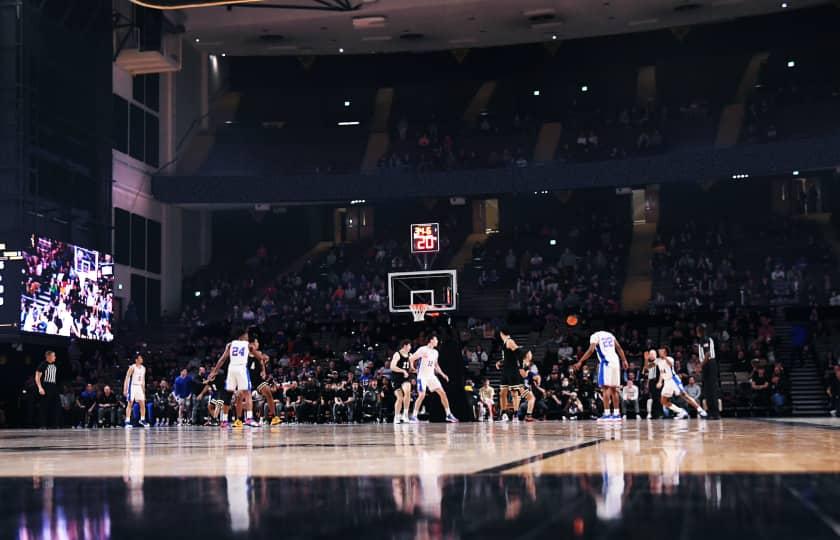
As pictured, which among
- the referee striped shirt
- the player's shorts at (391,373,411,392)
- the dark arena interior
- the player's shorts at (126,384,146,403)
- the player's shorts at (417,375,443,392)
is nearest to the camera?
the player's shorts at (417,375,443,392)

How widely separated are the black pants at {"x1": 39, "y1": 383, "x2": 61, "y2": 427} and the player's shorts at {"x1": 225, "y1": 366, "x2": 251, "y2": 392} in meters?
7.81

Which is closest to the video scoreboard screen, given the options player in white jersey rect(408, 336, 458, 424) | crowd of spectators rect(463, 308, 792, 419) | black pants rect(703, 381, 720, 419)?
crowd of spectators rect(463, 308, 792, 419)

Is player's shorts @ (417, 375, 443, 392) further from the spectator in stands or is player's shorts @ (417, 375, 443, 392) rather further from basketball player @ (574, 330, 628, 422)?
the spectator in stands

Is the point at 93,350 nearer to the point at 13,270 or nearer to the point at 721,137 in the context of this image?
the point at 13,270

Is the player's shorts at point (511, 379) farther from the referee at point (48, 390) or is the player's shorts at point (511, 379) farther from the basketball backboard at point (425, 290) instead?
the referee at point (48, 390)

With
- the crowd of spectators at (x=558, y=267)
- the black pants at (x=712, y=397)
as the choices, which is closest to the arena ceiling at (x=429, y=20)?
the crowd of spectators at (x=558, y=267)

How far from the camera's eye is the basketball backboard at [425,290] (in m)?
32.7

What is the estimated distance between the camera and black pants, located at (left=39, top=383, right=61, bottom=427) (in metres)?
28.4

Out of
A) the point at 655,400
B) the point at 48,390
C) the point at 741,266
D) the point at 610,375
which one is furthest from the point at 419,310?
the point at 741,266

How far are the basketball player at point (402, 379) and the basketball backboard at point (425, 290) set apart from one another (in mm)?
5799

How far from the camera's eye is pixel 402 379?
2639 cm

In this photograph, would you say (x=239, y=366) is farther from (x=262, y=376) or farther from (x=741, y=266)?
(x=741, y=266)

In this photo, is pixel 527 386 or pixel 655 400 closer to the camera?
pixel 527 386

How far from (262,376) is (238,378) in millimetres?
1798
